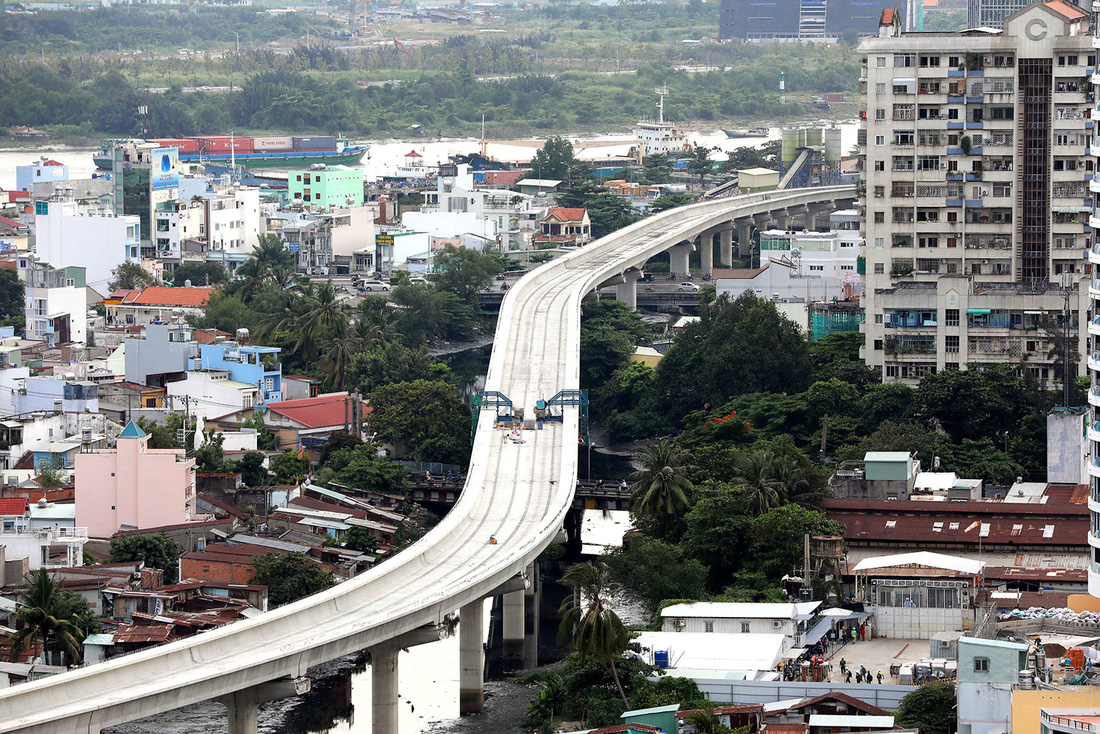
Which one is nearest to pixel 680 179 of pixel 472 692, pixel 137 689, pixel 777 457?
pixel 777 457

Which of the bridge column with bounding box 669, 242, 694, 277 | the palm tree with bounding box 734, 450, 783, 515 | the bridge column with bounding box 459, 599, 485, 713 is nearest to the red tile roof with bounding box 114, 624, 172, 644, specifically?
the bridge column with bounding box 459, 599, 485, 713

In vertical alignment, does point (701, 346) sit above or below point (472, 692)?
above

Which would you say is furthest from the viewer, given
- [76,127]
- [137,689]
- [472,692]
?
[76,127]

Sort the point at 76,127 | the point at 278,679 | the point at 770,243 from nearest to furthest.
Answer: the point at 278,679, the point at 770,243, the point at 76,127

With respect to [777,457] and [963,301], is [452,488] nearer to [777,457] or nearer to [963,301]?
[777,457]

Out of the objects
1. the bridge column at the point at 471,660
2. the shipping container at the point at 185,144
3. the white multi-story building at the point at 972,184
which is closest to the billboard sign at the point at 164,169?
the shipping container at the point at 185,144

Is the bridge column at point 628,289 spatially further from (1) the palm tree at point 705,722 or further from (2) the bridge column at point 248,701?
(1) the palm tree at point 705,722
